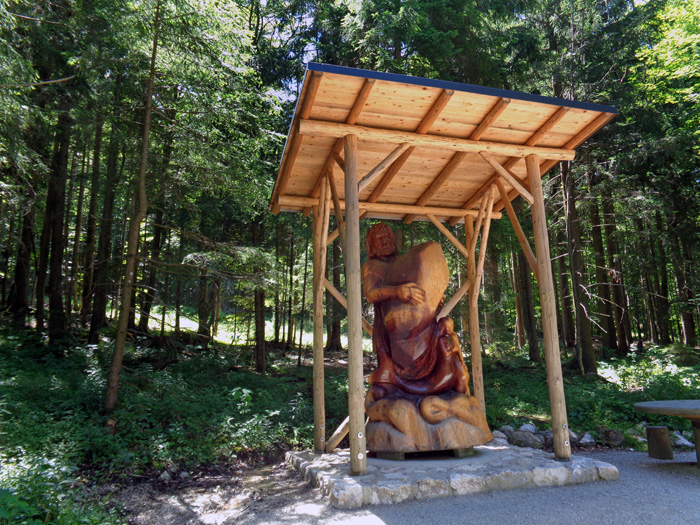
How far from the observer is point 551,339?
526cm

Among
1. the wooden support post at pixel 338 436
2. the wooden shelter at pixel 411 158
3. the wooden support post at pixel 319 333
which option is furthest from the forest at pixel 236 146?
the wooden shelter at pixel 411 158

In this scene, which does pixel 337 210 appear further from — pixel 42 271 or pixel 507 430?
pixel 42 271

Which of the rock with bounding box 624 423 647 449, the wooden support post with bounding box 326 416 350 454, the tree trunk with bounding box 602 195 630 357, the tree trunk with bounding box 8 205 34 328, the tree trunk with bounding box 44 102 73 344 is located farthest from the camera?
the tree trunk with bounding box 602 195 630 357

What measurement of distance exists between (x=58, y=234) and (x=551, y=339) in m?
10.8

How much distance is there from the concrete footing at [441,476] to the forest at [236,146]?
8.66 ft

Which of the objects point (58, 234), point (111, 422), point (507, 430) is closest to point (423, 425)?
point (507, 430)

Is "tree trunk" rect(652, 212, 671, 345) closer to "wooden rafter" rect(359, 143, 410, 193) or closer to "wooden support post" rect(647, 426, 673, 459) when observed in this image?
"wooden support post" rect(647, 426, 673, 459)

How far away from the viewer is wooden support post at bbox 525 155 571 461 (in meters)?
5.05

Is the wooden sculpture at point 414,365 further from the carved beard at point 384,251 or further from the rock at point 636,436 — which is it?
the rock at point 636,436

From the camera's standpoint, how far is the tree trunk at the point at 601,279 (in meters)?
13.6

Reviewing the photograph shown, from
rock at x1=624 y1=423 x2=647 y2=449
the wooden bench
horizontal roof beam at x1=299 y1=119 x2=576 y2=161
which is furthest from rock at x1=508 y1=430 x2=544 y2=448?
horizontal roof beam at x1=299 y1=119 x2=576 y2=161

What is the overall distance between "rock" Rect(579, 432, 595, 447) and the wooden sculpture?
9.19 feet

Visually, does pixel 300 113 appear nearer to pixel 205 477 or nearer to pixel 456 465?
pixel 456 465

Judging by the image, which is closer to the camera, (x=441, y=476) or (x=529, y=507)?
(x=529, y=507)
